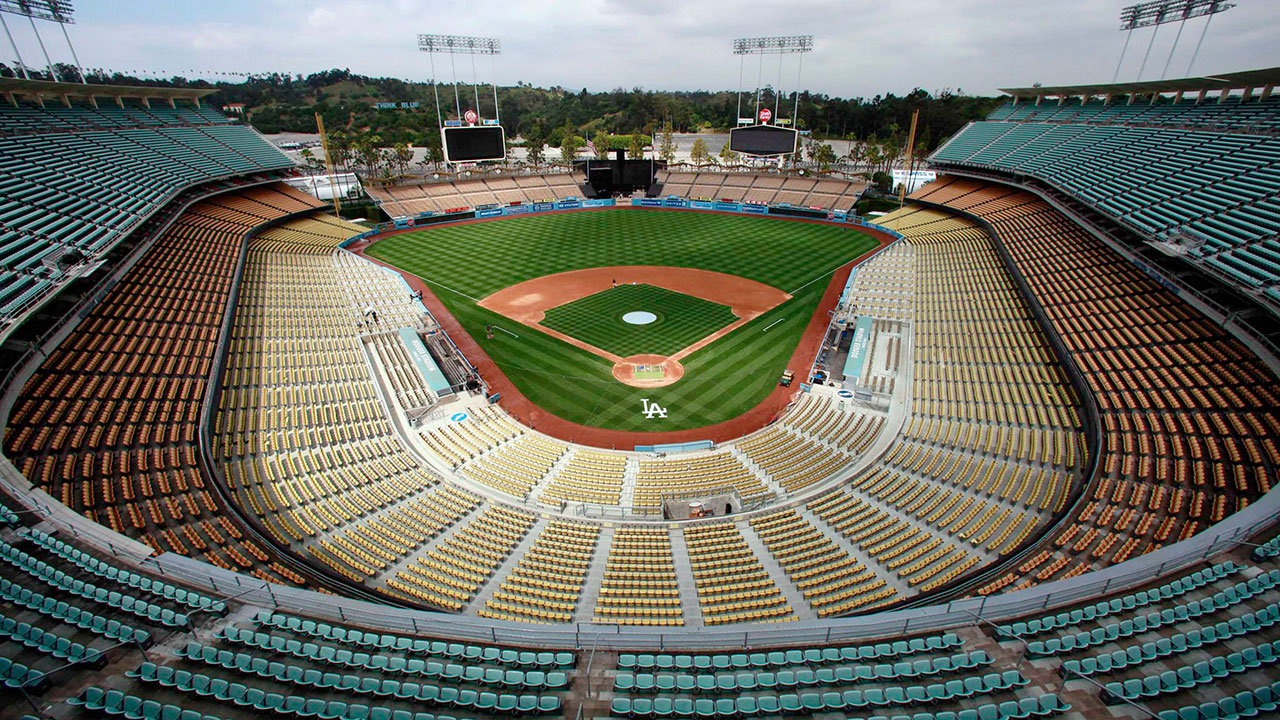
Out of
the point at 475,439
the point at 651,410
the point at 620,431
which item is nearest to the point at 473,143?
the point at 651,410

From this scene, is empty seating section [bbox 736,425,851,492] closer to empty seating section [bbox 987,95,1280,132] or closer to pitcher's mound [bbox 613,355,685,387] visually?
pitcher's mound [bbox 613,355,685,387]

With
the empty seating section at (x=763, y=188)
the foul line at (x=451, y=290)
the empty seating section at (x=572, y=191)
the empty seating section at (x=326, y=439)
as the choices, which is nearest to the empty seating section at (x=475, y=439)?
the empty seating section at (x=326, y=439)

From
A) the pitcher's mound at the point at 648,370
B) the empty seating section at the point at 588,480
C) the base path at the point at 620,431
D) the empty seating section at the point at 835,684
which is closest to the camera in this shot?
the empty seating section at the point at 835,684

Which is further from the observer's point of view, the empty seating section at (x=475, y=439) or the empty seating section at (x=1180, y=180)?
the empty seating section at (x=1180, y=180)

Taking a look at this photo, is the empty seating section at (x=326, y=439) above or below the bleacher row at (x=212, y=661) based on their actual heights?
below

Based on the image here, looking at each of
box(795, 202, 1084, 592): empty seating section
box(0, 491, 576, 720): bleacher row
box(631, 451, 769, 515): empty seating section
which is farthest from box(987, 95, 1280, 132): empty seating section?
box(0, 491, 576, 720): bleacher row

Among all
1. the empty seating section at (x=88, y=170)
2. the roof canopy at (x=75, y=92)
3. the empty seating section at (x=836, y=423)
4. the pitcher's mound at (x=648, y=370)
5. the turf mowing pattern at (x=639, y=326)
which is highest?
the roof canopy at (x=75, y=92)

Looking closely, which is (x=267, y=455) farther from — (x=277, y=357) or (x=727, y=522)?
(x=727, y=522)

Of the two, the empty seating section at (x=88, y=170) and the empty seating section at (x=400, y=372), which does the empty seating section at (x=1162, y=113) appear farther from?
the empty seating section at (x=88, y=170)
